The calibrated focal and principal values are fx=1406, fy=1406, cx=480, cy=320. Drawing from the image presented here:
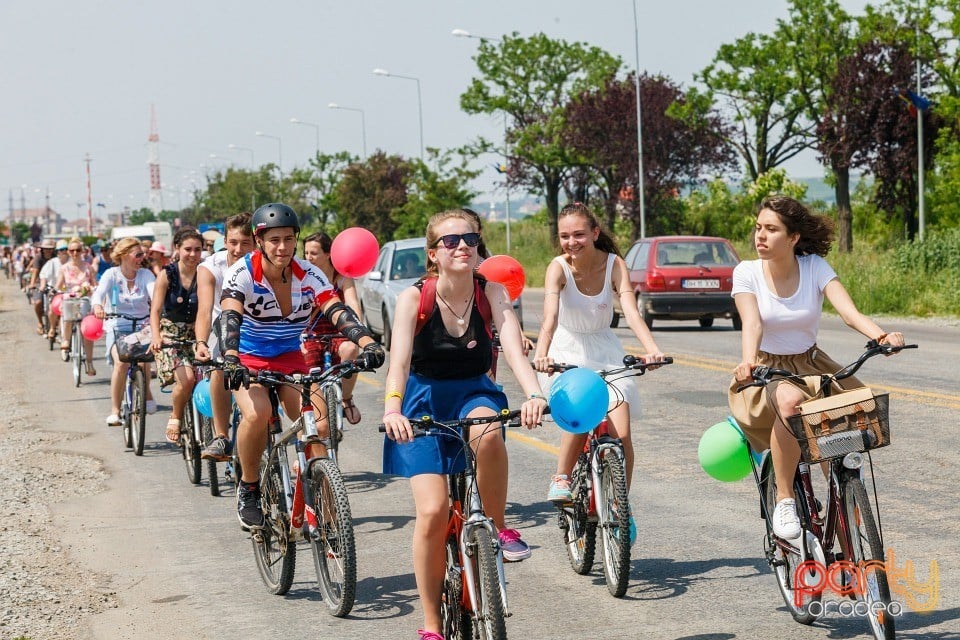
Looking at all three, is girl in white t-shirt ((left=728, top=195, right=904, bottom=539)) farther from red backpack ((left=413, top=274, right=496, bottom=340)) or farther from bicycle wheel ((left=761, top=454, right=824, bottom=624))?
red backpack ((left=413, top=274, right=496, bottom=340))

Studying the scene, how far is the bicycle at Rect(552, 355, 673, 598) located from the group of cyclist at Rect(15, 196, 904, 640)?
0.28 feet

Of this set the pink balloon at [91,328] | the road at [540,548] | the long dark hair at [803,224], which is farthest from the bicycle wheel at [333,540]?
the pink balloon at [91,328]

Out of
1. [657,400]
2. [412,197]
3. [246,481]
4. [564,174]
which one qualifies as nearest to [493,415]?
[246,481]

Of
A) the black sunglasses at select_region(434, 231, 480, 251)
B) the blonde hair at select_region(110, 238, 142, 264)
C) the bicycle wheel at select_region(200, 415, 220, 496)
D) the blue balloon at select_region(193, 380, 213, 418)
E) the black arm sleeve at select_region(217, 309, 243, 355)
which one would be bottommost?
the bicycle wheel at select_region(200, 415, 220, 496)

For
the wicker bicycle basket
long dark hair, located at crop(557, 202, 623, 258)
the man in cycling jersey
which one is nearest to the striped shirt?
the man in cycling jersey

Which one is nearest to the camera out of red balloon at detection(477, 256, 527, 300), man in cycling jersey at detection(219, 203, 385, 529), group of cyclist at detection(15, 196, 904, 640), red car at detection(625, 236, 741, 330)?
group of cyclist at detection(15, 196, 904, 640)

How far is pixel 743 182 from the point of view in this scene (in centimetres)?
6003

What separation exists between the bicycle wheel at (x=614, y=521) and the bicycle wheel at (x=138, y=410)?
19.7 ft

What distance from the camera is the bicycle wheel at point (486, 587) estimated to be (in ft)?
15.1

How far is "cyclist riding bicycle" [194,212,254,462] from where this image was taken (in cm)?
812

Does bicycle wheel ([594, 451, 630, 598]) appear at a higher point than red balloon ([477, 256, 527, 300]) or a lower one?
lower

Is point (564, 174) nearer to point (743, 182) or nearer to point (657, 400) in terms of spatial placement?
point (743, 182)

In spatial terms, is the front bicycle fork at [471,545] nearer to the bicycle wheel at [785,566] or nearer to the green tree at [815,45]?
the bicycle wheel at [785,566]

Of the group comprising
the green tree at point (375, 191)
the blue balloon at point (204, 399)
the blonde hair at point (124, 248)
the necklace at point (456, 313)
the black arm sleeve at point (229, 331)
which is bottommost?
the blue balloon at point (204, 399)
